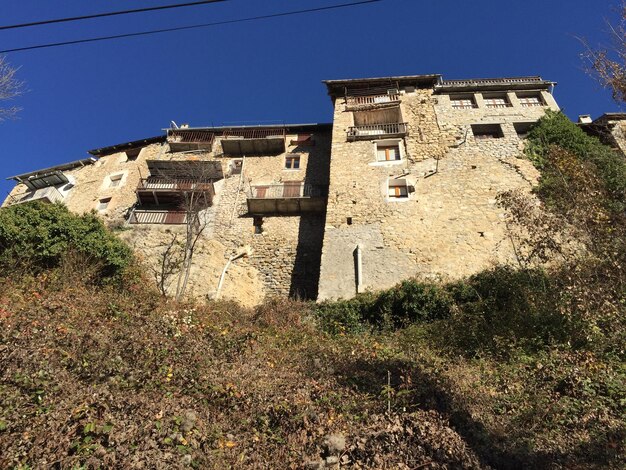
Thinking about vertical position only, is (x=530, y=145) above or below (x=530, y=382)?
above

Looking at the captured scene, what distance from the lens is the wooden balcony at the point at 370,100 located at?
19.7 metres

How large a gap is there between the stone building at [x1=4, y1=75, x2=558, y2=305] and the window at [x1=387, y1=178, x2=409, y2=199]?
0.06 meters

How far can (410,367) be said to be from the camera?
23.2ft

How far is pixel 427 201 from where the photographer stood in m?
14.9

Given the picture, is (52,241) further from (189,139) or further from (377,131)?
(377,131)

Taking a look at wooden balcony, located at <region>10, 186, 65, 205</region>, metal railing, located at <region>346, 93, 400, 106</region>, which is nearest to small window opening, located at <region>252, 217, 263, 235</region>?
→ metal railing, located at <region>346, 93, 400, 106</region>

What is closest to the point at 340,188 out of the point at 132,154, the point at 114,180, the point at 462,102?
the point at 462,102

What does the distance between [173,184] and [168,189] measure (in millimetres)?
484

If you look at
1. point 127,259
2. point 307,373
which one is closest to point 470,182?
point 307,373

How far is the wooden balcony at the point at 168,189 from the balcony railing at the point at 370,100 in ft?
28.1

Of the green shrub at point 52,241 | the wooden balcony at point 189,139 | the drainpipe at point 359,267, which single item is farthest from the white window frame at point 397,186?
the wooden balcony at point 189,139

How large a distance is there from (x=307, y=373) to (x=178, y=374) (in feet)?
7.26

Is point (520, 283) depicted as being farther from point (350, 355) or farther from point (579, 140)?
point (579, 140)

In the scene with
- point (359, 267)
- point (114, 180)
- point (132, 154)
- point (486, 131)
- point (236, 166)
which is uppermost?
point (132, 154)
